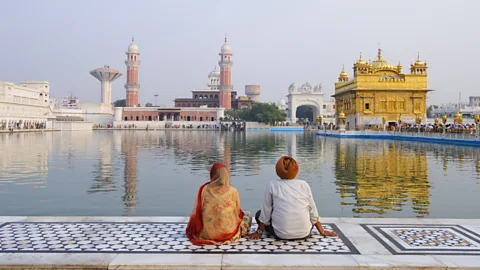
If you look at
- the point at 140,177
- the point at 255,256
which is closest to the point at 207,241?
the point at 255,256

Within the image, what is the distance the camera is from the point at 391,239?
16.1 feet

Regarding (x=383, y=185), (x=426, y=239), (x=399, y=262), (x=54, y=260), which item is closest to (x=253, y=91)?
(x=383, y=185)

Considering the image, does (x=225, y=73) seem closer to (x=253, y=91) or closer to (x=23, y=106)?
(x=253, y=91)

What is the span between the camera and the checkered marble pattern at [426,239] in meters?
4.55

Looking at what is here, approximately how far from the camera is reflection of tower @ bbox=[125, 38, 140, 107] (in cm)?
8200

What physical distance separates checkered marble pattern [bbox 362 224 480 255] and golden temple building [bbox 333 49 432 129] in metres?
38.8

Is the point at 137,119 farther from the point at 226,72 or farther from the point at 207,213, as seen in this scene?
the point at 207,213

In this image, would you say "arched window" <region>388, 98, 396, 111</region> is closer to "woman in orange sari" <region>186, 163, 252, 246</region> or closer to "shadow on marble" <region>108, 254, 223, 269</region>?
"woman in orange sari" <region>186, 163, 252, 246</region>

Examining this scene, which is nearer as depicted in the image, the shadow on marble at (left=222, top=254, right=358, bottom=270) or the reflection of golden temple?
the shadow on marble at (left=222, top=254, right=358, bottom=270)

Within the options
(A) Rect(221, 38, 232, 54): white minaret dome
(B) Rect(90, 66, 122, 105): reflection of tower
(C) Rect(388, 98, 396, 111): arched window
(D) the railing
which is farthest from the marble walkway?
(B) Rect(90, 66, 122, 105): reflection of tower

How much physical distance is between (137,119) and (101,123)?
6203 mm

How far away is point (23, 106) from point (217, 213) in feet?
180

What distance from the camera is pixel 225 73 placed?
81.6 meters

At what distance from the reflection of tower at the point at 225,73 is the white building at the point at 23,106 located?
95.2 feet
